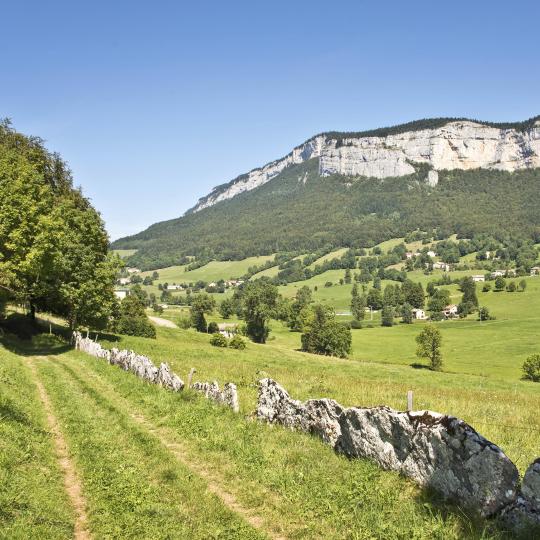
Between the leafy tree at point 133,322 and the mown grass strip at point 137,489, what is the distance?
54652 mm

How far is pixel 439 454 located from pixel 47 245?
3242 cm

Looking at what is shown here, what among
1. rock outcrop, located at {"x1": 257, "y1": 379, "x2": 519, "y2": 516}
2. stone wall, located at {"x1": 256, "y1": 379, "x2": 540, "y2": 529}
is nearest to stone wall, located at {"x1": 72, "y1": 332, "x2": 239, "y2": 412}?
rock outcrop, located at {"x1": 257, "y1": 379, "x2": 519, "y2": 516}

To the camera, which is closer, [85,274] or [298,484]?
[298,484]

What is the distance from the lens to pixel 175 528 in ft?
30.6

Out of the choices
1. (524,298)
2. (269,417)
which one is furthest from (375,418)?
(524,298)

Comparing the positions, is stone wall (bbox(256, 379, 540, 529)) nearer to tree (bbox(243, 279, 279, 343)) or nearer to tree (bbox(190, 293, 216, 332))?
tree (bbox(243, 279, 279, 343))

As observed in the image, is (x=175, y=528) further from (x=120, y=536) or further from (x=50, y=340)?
(x=50, y=340)

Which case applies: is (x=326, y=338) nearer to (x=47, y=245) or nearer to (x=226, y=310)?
(x=226, y=310)

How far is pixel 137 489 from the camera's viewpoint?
1088 cm

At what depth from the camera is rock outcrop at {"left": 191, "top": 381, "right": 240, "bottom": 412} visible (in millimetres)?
17152

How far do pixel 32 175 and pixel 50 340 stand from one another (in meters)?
14.7

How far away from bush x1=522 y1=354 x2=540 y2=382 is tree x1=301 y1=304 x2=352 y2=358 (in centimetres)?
3758

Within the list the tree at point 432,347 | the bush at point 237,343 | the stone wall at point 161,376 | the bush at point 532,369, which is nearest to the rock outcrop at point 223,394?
the stone wall at point 161,376

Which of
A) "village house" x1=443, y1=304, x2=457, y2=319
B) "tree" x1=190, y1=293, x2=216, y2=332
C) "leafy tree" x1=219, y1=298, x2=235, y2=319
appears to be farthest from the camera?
"village house" x1=443, y1=304, x2=457, y2=319
